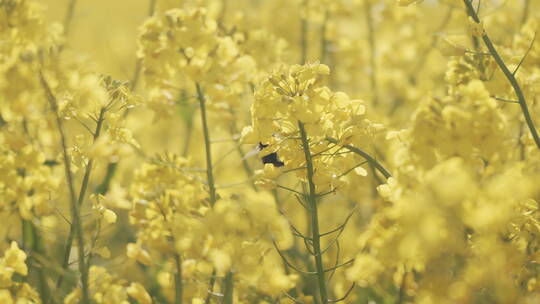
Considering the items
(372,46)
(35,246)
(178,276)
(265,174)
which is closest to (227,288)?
(178,276)

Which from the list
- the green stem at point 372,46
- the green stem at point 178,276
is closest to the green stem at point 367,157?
the green stem at point 178,276

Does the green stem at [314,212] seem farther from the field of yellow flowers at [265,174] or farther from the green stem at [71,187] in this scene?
the green stem at [71,187]

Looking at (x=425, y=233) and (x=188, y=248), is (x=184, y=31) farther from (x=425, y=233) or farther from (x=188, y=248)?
(x=425, y=233)

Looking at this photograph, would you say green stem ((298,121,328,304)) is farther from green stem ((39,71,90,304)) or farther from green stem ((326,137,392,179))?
green stem ((39,71,90,304))

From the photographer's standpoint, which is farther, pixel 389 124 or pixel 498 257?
pixel 389 124

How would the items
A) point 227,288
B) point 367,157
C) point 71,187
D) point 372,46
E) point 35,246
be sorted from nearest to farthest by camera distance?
1. point 71,187
2. point 227,288
3. point 367,157
4. point 35,246
5. point 372,46

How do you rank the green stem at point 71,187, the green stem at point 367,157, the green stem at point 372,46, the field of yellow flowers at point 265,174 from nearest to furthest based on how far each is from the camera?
the field of yellow flowers at point 265,174, the green stem at point 71,187, the green stem at point 367,157, the green stem at point 372,46

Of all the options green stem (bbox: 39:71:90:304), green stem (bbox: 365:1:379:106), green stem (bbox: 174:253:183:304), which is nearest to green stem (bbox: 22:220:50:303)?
green stem (bbox: 174:253:183:304)

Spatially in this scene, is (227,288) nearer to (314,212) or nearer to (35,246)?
(314,212)

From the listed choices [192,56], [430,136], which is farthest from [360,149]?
[192,56]

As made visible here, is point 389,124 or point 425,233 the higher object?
point 389,124

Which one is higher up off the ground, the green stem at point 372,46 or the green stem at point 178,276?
the green stem at point 372,46
